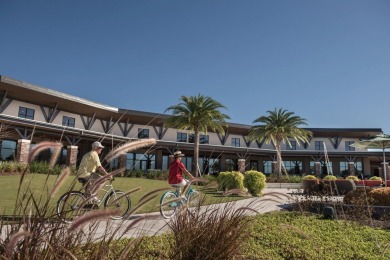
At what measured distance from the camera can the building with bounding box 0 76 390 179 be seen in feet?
86.3

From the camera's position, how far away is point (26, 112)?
95.0 feet

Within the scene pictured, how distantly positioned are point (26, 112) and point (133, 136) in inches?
447

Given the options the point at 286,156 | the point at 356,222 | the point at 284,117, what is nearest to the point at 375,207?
the point at 356,222

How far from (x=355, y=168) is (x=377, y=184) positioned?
24.4 metres

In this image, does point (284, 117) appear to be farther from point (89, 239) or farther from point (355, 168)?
point (89, 239)

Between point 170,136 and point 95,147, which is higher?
point 170,136

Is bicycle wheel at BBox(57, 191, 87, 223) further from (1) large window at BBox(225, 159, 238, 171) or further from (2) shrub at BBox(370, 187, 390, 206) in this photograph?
(1) large window at BBox(225, 159, 238, 171)

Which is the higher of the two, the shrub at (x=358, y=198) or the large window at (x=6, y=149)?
the large window at (x=6, y=149)

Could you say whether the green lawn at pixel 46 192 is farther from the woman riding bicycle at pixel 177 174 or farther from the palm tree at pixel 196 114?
the palm tree at pixel 196 114

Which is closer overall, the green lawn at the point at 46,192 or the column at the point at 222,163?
the green lawn at the point at 46,192

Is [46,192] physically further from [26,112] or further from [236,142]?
[236,142]

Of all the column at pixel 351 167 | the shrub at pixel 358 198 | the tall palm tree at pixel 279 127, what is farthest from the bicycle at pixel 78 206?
the column at pixel 351 167

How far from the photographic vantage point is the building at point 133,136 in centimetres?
2630

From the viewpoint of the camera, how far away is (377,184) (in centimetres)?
2333
